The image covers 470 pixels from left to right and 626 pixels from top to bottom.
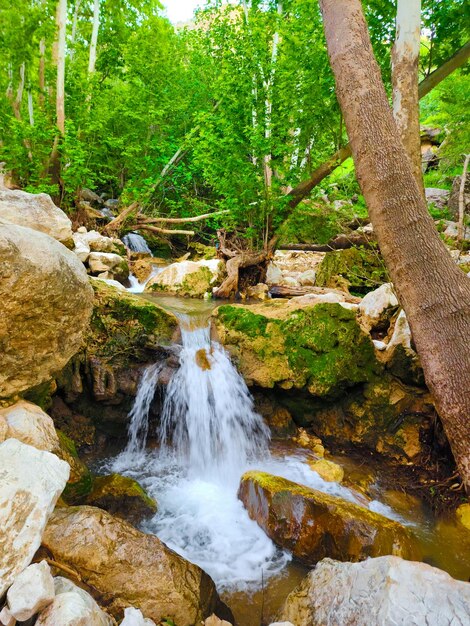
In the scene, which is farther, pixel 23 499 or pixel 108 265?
pixel 108 265

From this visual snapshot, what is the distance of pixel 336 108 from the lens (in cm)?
713

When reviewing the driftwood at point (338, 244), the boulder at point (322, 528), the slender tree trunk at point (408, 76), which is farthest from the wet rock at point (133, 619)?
the driftwood at point (338, 244)

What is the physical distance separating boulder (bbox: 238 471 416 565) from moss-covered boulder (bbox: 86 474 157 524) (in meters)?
1.12

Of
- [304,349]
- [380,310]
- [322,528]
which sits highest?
[380,310]

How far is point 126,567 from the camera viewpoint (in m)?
2.15

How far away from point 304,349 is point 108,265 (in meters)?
6.19

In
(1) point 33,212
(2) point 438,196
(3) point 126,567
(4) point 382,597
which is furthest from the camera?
(2) point 438,196

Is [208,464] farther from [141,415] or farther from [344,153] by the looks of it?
[344,153]

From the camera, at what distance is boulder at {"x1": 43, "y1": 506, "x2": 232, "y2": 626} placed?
2.05 m

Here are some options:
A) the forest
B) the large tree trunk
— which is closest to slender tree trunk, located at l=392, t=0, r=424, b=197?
the forest

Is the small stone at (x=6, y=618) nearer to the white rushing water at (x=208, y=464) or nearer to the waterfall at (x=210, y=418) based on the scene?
the white rushing water at (x=208, y=464)

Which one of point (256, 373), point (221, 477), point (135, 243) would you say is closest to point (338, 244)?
point (256, 373)

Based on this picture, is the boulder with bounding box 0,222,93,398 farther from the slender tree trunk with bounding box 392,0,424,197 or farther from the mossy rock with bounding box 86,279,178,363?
the slender tree trunk with bounding box 392,0,424,197

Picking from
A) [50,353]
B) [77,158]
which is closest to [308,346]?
[50,353]
